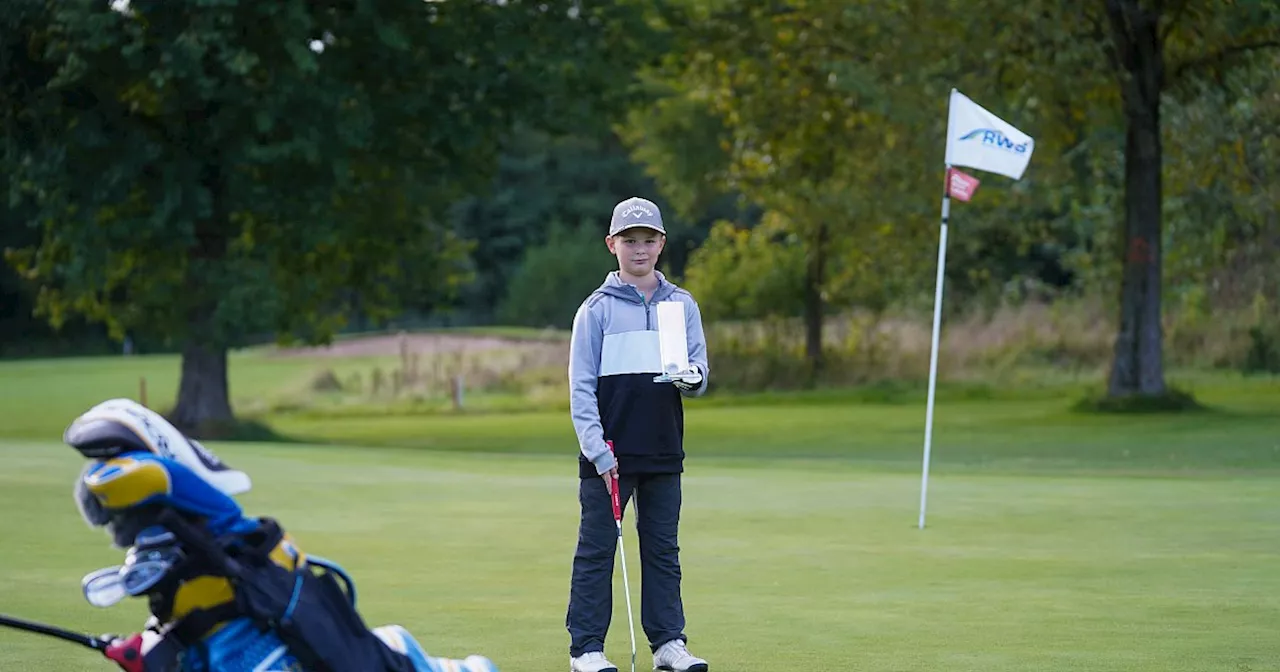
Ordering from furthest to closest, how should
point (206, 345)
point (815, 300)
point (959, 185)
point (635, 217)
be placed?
point (815, 300) < point (206, 345) < point (959, 185) < point (635, 217)

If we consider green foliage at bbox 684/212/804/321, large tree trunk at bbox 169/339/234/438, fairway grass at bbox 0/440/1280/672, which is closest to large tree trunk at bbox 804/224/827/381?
green foliage at bbox 684/212/804/321

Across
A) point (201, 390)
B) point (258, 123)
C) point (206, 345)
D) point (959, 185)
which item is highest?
point (258, 123)

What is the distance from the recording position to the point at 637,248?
25.3 ft

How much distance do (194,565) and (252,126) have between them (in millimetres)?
24118

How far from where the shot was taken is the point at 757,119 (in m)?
34.5

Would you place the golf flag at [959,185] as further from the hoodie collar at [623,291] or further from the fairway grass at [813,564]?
the hoodie collar at [623,291]

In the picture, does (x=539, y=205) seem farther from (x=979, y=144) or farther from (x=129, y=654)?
(x=129, y=654)

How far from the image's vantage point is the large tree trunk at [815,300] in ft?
135

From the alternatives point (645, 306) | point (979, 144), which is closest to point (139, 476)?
point (645, 306)

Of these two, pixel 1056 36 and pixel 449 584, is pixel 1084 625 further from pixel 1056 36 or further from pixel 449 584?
pixel 1056 36

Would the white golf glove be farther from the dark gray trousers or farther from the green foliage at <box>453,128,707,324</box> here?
the green foliage at <box>453,128,707,324</box>

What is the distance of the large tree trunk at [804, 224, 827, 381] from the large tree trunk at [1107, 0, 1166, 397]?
11.3 meters

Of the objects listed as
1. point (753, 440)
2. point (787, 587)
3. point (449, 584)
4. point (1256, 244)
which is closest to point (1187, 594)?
point (787, 587)

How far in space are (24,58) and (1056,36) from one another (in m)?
14.3
